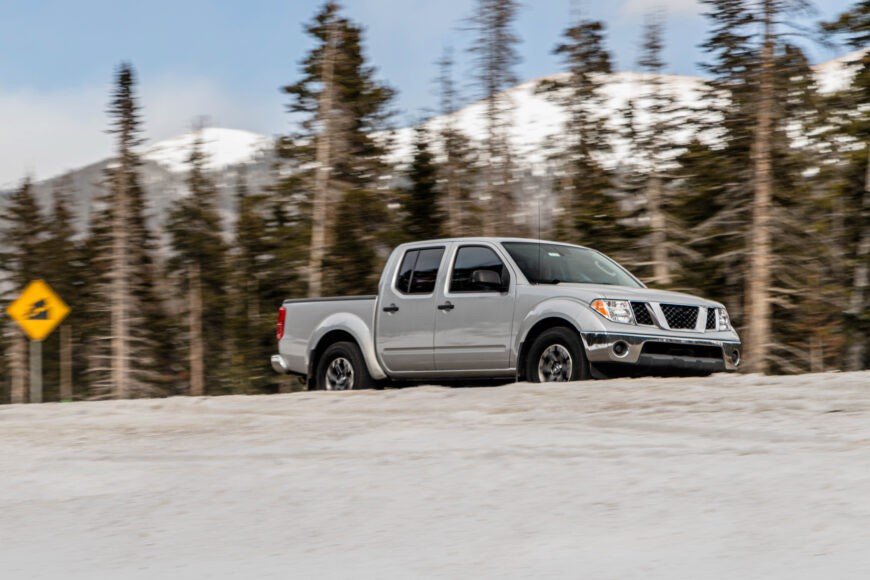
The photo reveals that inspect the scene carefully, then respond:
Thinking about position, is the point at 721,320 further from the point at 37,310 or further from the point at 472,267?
the point at 37,310

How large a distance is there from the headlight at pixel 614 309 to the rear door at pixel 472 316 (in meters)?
0.98

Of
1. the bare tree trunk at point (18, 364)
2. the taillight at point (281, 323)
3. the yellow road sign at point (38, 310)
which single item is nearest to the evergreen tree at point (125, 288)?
the bare tree trunk at point (18, 364)

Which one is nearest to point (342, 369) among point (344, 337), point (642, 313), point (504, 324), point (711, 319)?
point (344, 337)

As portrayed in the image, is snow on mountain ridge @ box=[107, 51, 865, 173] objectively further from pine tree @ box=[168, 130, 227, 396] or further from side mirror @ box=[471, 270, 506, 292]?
side mirror @ box=[471, 270, 506, 292]

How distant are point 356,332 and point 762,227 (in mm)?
16882

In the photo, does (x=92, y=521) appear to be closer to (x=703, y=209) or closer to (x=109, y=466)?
(x=109, y=466)

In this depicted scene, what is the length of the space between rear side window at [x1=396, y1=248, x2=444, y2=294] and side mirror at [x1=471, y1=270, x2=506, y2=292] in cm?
79

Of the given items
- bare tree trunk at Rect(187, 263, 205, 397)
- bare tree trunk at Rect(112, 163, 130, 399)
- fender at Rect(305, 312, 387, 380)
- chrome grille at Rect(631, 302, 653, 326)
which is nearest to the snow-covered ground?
chrome grille at Rect(631, 302, 653, 326)

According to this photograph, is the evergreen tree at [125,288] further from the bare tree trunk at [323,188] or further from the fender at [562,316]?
the fender at [562,316]

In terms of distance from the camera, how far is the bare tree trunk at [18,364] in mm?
A: 61562

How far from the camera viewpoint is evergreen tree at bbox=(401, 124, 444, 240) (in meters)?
43.0

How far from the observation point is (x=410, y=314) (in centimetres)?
1203

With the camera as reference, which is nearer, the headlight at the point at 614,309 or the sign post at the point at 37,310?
the headlight at the point at 614,309

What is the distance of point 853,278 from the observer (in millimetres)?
32781
